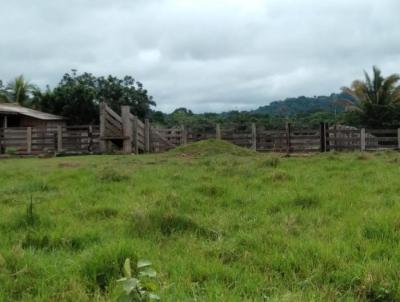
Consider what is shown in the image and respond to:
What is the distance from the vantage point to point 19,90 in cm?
4716

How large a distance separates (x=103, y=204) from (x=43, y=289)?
10.3 ft

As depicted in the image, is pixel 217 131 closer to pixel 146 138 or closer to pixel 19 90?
pixel 146 138

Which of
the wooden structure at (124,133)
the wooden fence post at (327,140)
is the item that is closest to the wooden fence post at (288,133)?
the wooden fence post at (327,140)

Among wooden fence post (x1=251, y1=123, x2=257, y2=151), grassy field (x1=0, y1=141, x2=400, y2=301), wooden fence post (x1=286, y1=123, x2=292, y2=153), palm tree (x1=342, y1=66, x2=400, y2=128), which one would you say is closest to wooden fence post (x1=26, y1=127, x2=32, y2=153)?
wooden fence post (x1=251, y1=123, x2=257, y2=151)

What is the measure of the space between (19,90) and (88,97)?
54.8 ft

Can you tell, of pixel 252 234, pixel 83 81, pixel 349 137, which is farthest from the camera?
pixel 83 81

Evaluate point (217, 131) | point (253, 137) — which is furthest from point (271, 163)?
point (217, 131)

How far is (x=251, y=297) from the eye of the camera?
3174 millimetres

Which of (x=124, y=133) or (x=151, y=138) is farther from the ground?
(x=124, y=133)

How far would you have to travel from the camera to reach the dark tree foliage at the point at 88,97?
34281 millimetres

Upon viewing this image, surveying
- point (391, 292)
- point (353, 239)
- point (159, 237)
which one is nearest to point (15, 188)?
point (159, 237)

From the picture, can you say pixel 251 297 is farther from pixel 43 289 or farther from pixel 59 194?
pixel 59 194

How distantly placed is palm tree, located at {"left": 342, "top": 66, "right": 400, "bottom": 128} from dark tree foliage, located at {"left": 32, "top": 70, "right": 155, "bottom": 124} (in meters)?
16.5

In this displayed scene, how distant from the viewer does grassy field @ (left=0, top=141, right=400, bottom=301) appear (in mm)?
3371
